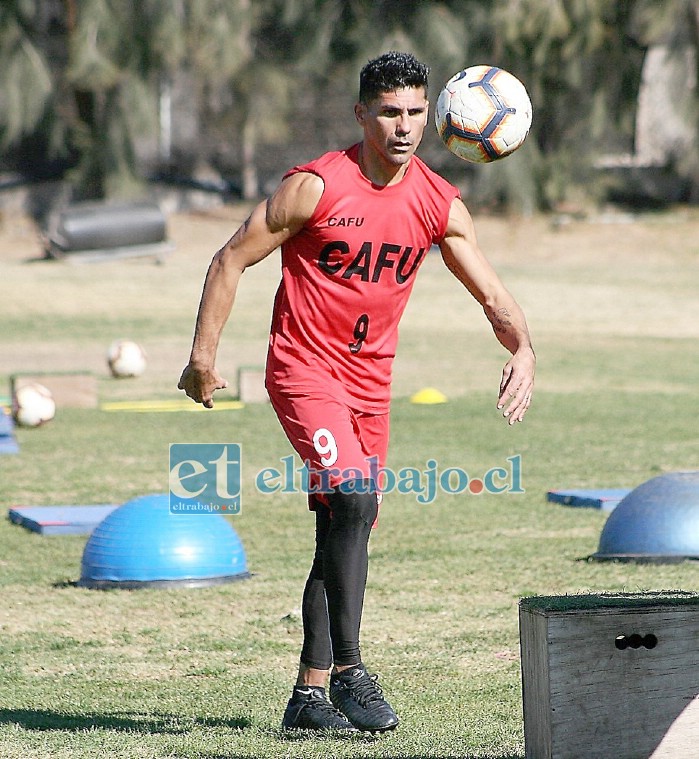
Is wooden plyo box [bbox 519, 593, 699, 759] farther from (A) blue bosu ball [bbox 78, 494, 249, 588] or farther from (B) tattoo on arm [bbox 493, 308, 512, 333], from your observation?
(A) blue bosu ball [bbox 78, 494, 249, 588]

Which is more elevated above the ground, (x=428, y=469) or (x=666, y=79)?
(x=666, y=79)

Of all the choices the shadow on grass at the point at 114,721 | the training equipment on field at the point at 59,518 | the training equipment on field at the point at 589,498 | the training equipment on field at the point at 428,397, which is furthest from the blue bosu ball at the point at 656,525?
the training equipment on field at the point at 428,397

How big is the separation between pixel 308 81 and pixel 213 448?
25.8 meters

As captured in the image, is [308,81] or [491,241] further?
[308,81]

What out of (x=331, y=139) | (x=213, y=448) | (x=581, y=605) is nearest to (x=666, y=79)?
(x=331, y=139)

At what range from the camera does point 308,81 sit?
122 feet

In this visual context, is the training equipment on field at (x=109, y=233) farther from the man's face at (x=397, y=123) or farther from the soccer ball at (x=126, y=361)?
the man's face at (x=397, y=123)

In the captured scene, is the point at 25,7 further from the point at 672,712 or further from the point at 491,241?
the point at 672,712

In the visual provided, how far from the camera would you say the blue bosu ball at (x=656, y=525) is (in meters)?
8.00

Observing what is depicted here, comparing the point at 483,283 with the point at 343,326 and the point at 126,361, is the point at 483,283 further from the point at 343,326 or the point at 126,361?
the point at 126,361

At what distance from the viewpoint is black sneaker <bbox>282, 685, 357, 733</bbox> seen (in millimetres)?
5090

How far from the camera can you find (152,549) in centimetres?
748

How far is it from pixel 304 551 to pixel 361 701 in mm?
3712

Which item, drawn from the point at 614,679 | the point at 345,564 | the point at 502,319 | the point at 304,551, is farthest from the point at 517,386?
the point at 304,551
